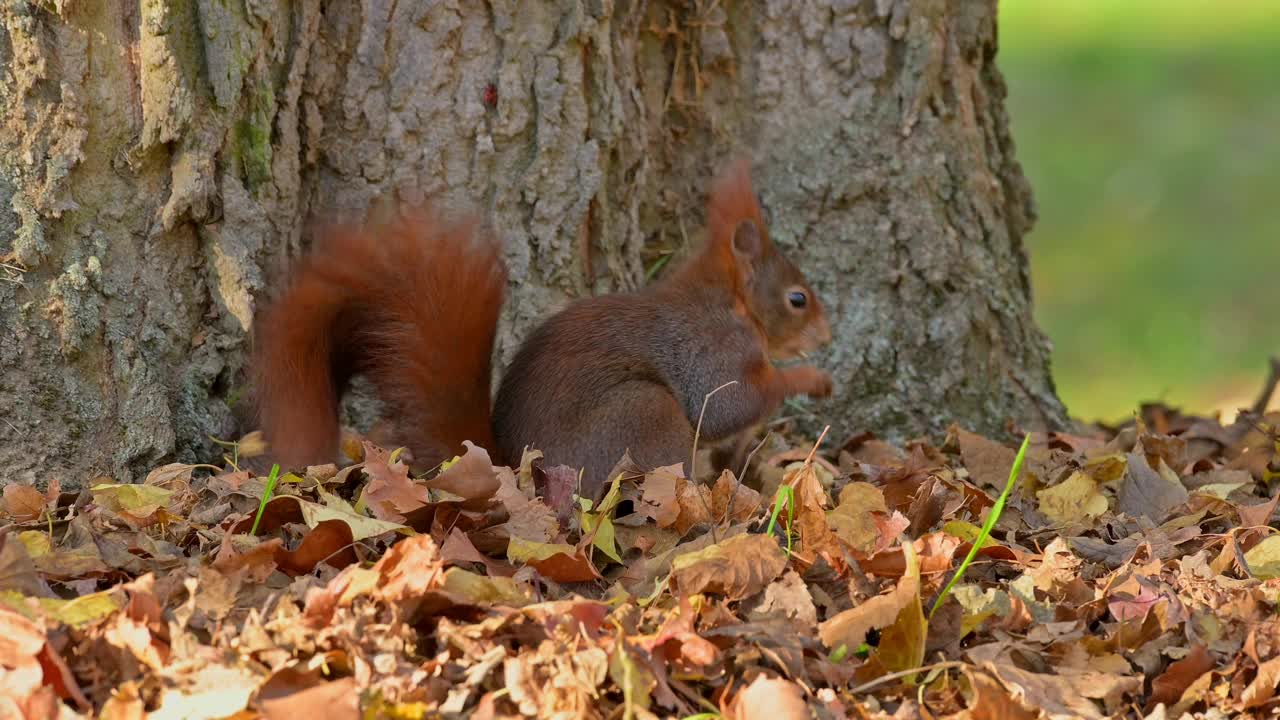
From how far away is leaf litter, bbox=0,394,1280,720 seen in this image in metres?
1.43

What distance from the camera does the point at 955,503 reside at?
6.86 ft

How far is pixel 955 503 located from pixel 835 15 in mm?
1184

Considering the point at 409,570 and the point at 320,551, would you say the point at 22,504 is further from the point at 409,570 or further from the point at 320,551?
the point at 409,570

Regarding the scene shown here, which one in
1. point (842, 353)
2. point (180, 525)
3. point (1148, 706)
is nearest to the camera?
point (1148, 706)

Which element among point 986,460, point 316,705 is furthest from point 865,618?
point 986,460

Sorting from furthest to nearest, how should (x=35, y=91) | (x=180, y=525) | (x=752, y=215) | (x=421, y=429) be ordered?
1. (x=752, y=215)
2. (x=421, y=429)
3. (x=35, y=91)
4. (x=180, y=525)

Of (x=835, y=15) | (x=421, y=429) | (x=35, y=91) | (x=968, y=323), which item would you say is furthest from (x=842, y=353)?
(x=35, y=91)

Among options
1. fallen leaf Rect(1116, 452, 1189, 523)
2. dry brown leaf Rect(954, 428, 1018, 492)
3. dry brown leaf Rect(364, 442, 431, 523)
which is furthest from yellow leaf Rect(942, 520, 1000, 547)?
dry brown leaf Rect(364, 442, 431, 523)

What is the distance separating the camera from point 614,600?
5.21ft

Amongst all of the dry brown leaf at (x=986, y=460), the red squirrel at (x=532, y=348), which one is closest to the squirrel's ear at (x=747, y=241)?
the red squirrel at (x=532, y=348)

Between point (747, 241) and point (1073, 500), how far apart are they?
34.0 inches

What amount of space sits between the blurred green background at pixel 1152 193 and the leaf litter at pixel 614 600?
9.13 ft

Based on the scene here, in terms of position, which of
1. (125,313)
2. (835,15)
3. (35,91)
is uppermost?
(835,15)

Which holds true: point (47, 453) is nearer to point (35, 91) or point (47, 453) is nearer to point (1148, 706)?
point (35, 91)
